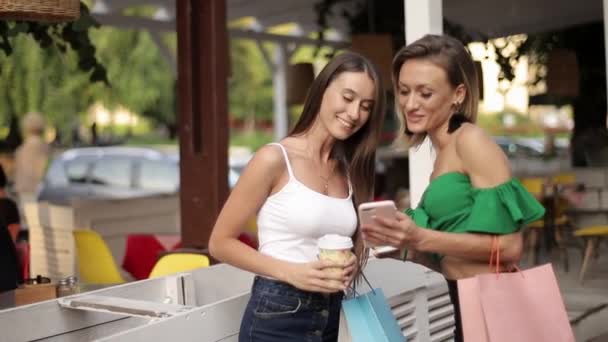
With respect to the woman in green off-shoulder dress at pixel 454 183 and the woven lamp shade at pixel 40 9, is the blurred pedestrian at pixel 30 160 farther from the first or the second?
the woman in green off-shoulder dress at pixel 454 183

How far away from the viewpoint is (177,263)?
410 centimetres

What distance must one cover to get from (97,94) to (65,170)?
964 centimetres

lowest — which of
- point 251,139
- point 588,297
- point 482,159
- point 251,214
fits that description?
point 251,139

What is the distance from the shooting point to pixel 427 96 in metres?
2.23

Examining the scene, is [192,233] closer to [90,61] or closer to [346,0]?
[90,61]

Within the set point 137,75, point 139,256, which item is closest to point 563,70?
point 139,256

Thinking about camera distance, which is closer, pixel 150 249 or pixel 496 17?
pixel 150 249

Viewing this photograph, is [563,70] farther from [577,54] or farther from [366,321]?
[366,321]

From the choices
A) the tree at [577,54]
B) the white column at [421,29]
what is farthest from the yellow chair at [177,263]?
the tree at [577,54]

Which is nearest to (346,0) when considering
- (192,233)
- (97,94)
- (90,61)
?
(90,61)

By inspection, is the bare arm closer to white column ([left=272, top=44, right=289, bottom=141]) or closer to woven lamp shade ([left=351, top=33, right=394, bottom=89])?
woven lamp shade ([left=351, top=33, right=394, bottom=89])

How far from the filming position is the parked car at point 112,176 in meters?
13.4

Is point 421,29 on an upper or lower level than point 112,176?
upper

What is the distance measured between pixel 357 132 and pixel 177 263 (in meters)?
1.92
